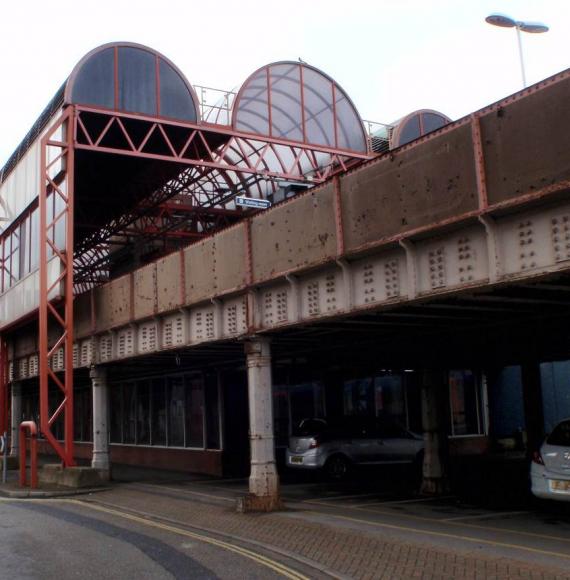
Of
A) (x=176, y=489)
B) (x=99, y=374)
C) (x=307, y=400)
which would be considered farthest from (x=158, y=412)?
(x=176, y=489)

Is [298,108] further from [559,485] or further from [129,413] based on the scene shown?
[559,485]

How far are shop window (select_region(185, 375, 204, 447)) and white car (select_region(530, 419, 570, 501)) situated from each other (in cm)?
1400

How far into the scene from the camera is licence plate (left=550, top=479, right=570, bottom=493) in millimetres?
11430

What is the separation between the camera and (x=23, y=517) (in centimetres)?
1418

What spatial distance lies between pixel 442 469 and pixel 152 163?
14858mm

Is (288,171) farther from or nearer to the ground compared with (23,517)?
farther from the ground

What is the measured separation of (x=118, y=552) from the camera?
10.2 metres

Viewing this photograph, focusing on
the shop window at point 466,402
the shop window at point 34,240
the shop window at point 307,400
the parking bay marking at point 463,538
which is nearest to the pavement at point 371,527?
the parking bay marking at point 463,538

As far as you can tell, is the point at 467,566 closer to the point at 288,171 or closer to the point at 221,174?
the point at 288,171

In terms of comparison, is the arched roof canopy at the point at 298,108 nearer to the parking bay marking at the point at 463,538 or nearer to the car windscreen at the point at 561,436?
the parking bay marking at the point at 463,538

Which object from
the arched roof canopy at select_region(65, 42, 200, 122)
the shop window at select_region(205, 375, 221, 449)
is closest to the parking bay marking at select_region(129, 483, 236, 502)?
the shop window at select_region(205, 375, 221, 449)

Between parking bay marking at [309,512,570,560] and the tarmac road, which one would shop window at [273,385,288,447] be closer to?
the tarmac road

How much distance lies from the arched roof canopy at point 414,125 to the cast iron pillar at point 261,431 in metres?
17.7

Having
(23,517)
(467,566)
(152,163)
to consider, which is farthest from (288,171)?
(467,566)
